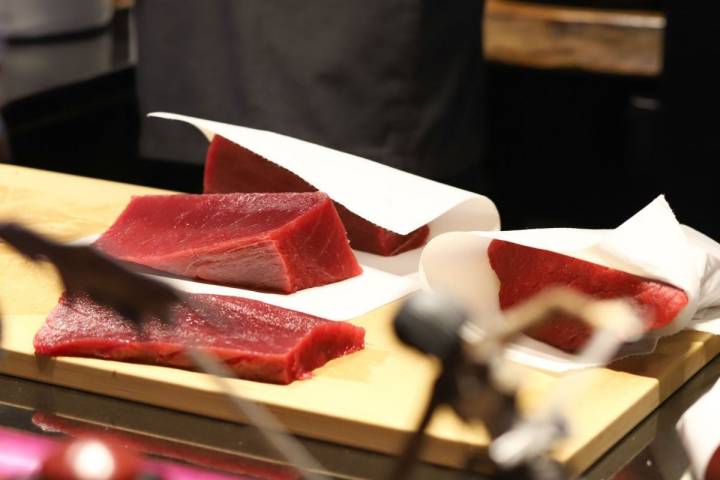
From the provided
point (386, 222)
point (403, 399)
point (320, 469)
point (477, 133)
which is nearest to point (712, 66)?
point (477, 133)

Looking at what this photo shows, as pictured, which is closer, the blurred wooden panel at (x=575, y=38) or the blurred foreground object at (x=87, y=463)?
the blurred foreground object at (x=87, y=463)

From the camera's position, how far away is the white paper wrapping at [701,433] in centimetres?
97

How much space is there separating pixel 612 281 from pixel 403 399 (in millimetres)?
276

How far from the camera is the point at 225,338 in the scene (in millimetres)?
1232

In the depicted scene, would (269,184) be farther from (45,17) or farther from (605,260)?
(45,17)

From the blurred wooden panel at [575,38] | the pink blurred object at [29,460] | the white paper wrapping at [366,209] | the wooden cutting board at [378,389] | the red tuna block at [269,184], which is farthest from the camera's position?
the blurred wooden panel at [575,38]

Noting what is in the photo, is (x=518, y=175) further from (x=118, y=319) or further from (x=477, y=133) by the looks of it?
(x=118, y=319)

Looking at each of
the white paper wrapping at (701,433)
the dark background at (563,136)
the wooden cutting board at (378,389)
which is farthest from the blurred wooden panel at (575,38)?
the white paper wrapping at (701,433)

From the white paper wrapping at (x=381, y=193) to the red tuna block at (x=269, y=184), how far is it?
2 cm

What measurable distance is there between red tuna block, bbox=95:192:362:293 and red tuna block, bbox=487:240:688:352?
0.83 ft

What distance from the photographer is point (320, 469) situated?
3.41 feet

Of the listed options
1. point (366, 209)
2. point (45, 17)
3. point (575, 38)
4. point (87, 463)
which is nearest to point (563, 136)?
point (575, 38)

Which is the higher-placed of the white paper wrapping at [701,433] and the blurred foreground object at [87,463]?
the blurred foreground object at [87,463]

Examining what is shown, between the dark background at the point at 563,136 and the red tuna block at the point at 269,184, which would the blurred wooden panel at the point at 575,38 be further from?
the red tuna block at the point at 269,184
